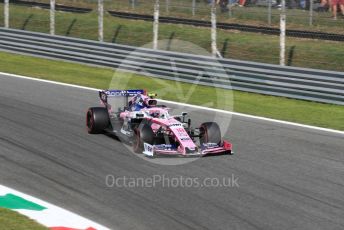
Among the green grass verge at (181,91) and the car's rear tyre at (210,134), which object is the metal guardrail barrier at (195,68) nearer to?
the green grass verge at (181,91)

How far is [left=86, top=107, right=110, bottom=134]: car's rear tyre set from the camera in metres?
12.5

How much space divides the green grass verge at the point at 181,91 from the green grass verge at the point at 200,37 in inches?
160

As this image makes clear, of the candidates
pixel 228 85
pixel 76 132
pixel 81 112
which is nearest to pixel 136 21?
pixel 228 85

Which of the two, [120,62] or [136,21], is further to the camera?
[136,21]

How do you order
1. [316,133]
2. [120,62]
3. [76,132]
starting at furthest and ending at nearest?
1. [120,62]
2. [316,133]
3. [76,132]

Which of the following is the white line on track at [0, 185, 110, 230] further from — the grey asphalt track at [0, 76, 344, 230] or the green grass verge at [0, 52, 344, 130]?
the green grass verge at [0, 52, 344, 130]

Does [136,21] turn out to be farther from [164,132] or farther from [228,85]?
[164,132]

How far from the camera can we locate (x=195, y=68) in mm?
19625

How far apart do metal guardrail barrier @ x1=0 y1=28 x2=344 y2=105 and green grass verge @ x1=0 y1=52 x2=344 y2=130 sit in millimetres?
233

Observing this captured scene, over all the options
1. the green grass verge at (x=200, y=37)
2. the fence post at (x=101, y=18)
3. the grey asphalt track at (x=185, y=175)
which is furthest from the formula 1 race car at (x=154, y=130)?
the green grass verge at (x=200, y=37)

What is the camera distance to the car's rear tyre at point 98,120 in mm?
12531

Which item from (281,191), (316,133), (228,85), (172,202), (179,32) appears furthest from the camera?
(179,32)

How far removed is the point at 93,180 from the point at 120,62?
39.8 feet

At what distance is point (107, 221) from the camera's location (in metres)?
8.04
